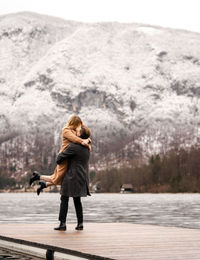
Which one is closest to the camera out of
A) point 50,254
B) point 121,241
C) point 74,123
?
point 50,254

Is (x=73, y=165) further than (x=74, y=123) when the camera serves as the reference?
No

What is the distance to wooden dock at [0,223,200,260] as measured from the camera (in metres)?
10.2

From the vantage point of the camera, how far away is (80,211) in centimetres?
1491

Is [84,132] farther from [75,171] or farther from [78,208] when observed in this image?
[78,208]

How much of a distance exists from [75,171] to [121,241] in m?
2.71

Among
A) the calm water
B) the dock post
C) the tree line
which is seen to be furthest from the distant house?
the dock post

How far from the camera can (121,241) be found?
12.4m

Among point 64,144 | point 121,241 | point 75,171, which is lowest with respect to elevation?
point 121,241

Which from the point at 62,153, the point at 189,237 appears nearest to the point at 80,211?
the point at 62,153

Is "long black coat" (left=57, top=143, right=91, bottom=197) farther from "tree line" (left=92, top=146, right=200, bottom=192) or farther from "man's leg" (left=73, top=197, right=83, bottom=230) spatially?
"tree line" (left=92, top=146, right=200, bottom=192)

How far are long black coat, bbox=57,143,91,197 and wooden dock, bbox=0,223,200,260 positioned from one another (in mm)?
1031

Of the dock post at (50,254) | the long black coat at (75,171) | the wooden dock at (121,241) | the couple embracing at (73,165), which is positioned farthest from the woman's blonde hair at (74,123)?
the dock post at (50,254)

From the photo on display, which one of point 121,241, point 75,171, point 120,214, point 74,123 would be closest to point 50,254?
point 121,241

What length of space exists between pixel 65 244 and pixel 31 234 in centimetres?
268
